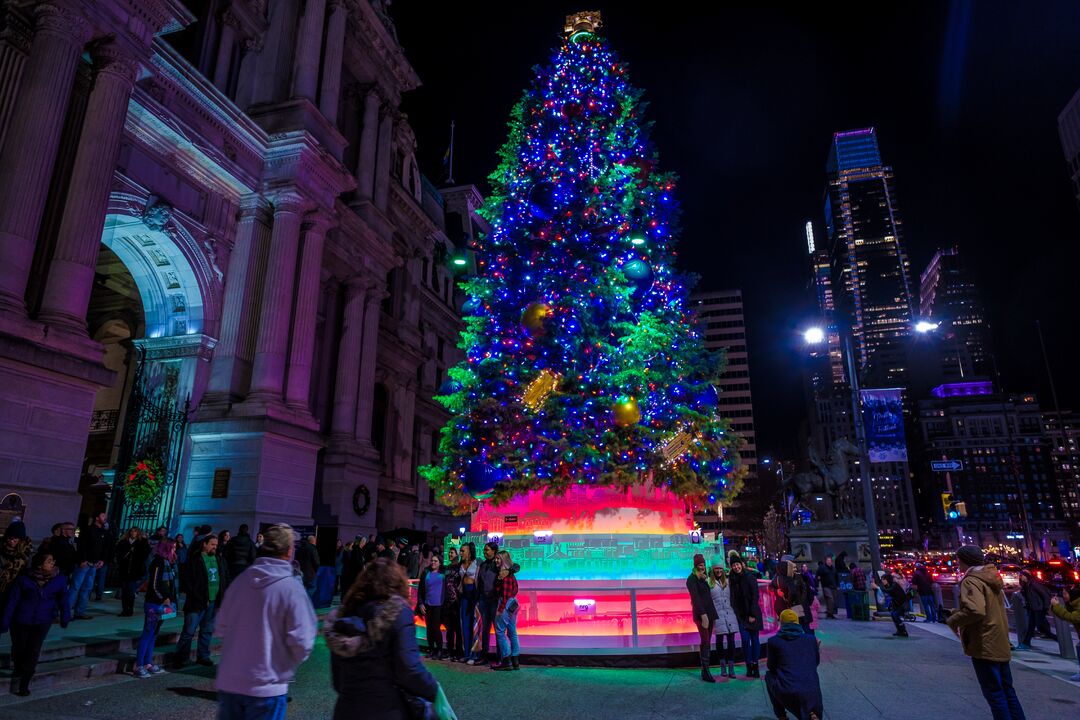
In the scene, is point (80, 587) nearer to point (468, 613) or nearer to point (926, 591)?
→ point (468, 613)

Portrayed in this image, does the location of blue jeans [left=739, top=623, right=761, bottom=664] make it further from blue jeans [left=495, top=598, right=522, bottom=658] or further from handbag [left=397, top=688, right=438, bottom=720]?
handbag [left=397, top=688, right=438, bottom=720]

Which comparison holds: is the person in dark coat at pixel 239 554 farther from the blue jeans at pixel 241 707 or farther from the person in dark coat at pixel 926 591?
the person in dark coat at pixel 926 591

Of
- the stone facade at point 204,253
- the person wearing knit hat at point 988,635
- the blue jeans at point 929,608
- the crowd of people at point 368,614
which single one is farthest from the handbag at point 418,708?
the blue jeans at point 929,608

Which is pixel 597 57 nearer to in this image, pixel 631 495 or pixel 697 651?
pixel 631 495

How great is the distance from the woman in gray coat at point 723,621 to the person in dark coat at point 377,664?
7.61m

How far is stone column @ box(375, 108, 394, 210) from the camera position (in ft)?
104

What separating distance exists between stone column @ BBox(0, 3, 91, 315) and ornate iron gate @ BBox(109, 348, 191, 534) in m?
7.12

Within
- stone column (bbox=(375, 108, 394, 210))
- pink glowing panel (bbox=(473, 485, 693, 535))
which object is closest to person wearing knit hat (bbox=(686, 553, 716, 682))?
pink glowing panel (bbox=(473, 485, 693, 535))

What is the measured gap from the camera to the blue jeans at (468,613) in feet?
35.7

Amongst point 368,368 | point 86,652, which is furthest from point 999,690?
point 368,368

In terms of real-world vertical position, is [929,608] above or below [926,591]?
below

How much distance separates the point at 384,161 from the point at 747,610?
2884 centimetres

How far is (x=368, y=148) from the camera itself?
30500 millimetres

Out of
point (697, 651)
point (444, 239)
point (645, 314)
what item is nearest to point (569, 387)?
point (645, 314)
